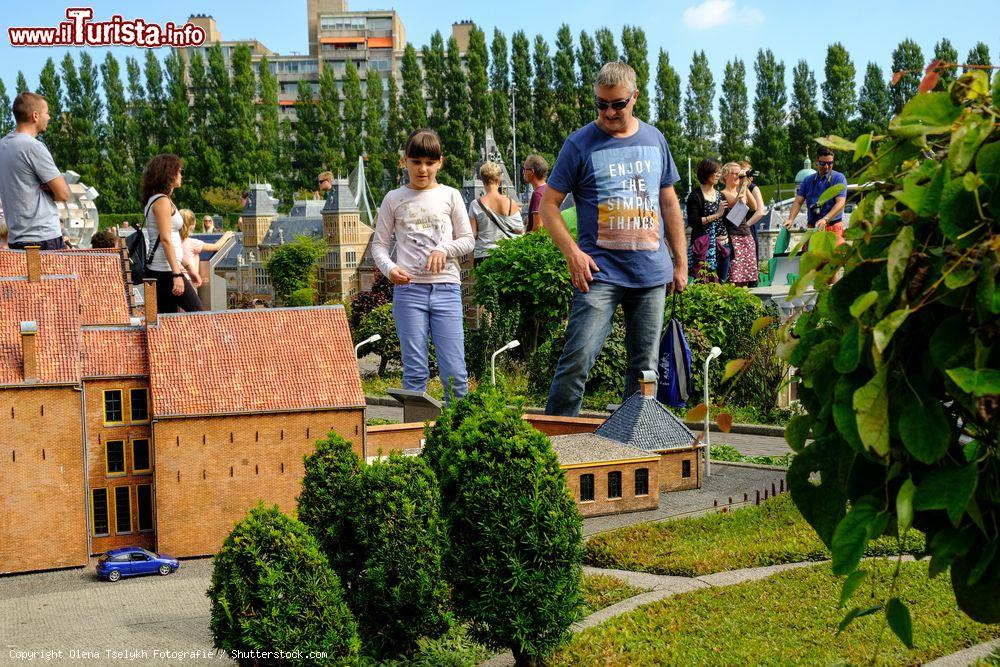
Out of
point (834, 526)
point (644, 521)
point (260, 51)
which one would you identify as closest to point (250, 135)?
point (260, 51)

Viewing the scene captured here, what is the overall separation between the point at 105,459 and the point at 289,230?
195 feet

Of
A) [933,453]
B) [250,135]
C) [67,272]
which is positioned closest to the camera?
[933,453]

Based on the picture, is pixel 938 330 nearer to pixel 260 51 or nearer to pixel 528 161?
pixel 528 161

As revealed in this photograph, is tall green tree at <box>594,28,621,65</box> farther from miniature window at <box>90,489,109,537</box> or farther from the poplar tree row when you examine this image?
miniature window at <box>90,489,109,537</box>

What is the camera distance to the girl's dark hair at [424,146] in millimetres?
12859

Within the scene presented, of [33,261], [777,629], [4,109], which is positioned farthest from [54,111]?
[777,629]

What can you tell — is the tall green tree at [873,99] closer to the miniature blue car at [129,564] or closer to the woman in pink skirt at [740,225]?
the woman in pink skirt at [740,225]

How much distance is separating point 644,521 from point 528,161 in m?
8.24

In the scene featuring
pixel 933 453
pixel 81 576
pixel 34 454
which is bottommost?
pixel 81 576

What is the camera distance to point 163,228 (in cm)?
1337

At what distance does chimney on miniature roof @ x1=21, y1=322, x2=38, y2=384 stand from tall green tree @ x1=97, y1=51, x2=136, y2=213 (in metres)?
72.6

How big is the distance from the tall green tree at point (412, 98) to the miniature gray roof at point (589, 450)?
73.4 m

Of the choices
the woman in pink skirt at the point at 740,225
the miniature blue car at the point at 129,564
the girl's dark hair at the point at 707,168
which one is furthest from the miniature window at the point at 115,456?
the woman in pink skirt at the point at 740,225

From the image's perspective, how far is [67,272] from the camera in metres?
13.5
